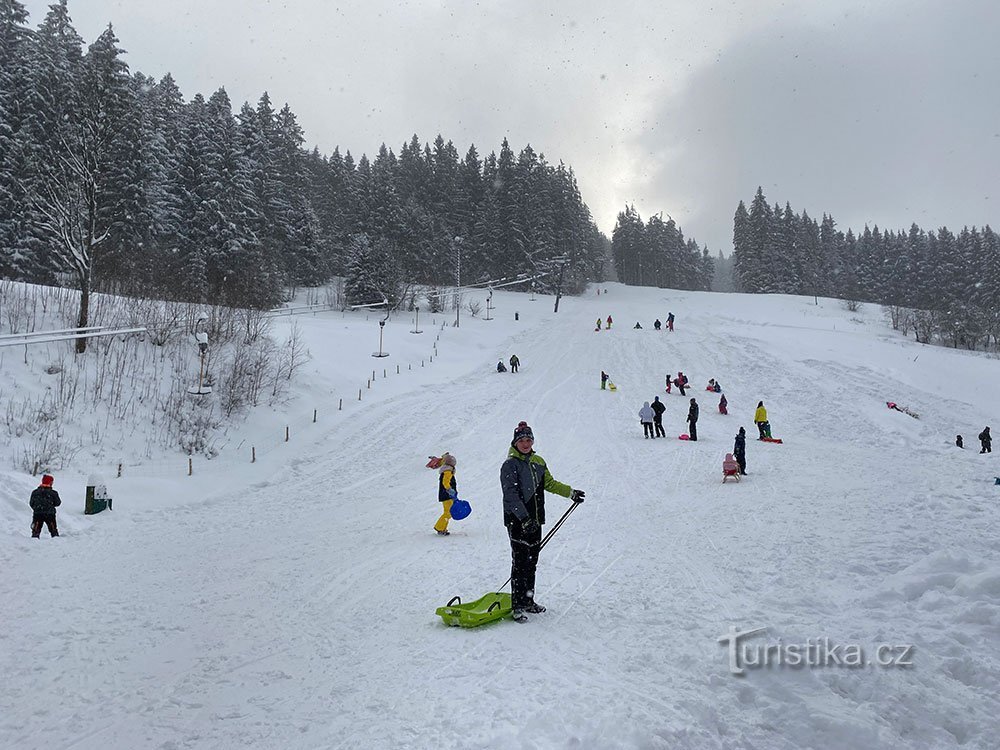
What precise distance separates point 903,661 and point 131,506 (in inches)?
602

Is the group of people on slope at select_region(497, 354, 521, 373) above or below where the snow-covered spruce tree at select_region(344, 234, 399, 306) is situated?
below

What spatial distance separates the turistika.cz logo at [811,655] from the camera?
15.8 feet

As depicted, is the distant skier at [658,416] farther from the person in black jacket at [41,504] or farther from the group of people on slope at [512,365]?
the person in black jacket at [41,504]

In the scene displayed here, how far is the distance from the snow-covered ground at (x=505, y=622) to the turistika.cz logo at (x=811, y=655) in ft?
0.21

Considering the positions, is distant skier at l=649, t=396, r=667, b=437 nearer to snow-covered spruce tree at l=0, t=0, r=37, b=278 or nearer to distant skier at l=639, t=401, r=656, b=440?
distant skier at l=639, t=401, r=656, b=440

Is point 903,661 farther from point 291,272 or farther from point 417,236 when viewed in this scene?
point 417,236

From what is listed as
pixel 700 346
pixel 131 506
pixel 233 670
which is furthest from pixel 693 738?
pixel 700 346

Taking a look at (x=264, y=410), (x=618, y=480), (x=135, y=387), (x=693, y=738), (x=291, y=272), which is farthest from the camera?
(x=291, y=272)

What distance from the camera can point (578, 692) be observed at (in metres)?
4.50

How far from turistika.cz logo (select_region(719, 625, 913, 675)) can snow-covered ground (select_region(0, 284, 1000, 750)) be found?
0.21 feet

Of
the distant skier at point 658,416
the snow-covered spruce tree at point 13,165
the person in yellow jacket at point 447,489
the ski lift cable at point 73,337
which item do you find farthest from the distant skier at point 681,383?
the snow-covered spruce tree at point 13,165

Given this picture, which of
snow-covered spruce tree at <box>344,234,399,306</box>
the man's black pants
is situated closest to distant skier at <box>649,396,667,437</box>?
the man's black pants

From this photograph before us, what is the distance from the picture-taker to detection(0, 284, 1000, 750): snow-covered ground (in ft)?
13.9

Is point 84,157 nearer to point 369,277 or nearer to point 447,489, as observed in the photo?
point 447,489
